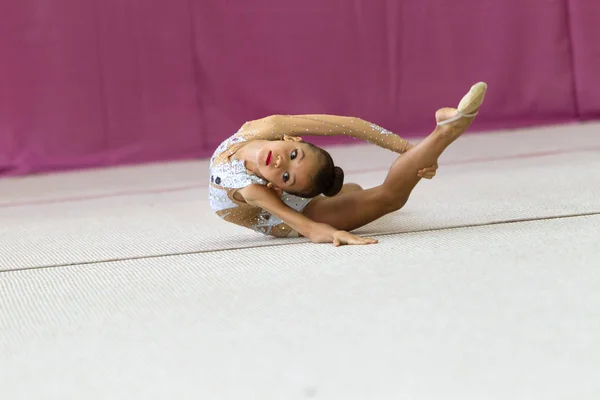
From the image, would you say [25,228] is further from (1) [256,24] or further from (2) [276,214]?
A: (1) [256,24]

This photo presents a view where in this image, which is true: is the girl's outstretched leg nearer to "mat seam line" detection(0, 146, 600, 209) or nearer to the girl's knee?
the girl's knee

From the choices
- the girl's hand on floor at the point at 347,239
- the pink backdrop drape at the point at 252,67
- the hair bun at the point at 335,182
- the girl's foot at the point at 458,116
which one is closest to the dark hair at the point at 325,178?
the hair bun at the point at 335,182

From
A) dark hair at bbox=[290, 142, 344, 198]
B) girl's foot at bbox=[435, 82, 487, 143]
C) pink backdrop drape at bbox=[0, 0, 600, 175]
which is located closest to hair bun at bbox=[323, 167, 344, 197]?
dark hair at bbox=[290, 142, 344, 198]

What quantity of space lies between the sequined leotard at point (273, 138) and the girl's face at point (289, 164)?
16 centimetres

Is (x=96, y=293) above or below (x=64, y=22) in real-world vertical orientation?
below

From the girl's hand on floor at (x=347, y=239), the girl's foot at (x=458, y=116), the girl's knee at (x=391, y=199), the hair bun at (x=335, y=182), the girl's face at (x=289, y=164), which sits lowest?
the girl's hand on floor at (x=347, y=239)

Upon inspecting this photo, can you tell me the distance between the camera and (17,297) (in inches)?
66.6

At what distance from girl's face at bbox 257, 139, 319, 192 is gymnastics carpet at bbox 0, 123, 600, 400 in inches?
5.8

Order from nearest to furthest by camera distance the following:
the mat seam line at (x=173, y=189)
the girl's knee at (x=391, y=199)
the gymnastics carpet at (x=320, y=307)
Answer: the gymnastics carpet at (x=320, y=307) → the girl's knee at (x=391, y=199) → the mat seam line at (x=173, y=189)

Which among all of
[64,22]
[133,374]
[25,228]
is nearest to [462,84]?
[64,22]

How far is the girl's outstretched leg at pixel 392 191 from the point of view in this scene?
1923mm

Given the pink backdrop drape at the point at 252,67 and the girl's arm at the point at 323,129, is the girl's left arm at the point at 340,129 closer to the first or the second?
the girl's arm at the point at 323,129

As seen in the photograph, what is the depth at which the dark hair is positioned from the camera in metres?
1.91

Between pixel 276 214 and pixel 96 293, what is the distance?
1.50 feet
